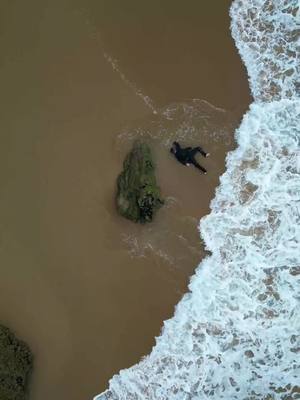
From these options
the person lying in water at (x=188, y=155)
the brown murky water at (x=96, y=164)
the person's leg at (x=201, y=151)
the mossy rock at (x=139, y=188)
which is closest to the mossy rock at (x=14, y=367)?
the brown murky water at (x=96, y=164)

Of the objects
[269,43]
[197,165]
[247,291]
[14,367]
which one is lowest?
[14,367]

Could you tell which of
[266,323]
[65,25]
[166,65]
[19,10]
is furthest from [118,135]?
[266,323]

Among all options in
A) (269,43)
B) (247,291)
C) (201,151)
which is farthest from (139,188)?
(269,43)

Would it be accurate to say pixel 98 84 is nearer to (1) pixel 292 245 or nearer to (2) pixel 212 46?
(2) pixel 212 46

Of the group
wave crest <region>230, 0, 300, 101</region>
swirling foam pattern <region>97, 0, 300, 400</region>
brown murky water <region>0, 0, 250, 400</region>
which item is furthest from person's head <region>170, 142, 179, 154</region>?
wave crest <region>230, 0, 300, 101</region>

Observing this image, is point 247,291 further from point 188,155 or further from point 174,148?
point 174,148

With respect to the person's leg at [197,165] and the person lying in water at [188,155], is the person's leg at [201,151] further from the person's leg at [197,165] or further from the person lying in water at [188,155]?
the person's leg at [197,165]
